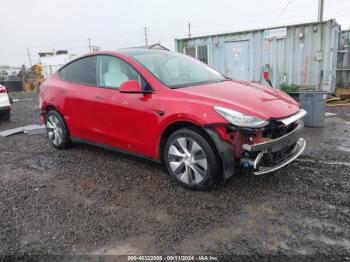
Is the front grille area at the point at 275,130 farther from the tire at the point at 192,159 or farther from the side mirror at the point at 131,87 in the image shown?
the side mirror at the point at 131,87

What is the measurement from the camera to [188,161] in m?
3.29

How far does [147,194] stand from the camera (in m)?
3.38

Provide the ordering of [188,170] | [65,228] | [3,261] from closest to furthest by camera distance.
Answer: [3,261]
[65,228]
[188,170]

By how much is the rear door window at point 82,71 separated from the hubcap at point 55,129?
0.73m

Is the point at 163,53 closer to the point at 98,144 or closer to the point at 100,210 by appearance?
the point at 98,144

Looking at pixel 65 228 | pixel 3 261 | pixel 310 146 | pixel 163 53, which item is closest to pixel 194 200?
pixel 65 228

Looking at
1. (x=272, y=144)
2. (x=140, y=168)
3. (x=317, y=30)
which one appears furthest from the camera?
(x=317, y=30)

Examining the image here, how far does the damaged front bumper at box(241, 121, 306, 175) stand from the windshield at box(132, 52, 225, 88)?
118 cm

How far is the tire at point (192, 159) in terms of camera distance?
311cm

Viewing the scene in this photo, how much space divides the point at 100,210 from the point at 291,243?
185 centimetres

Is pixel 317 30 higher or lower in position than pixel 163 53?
higher

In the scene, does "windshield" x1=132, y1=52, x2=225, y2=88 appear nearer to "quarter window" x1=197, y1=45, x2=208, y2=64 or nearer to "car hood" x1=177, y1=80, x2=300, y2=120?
"car hood" x1=177, y1=80, x2=300, y2=120

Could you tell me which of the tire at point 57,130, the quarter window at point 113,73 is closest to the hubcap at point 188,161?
the quarter window at point 113,73

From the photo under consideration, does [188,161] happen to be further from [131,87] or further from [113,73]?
[113,73]
